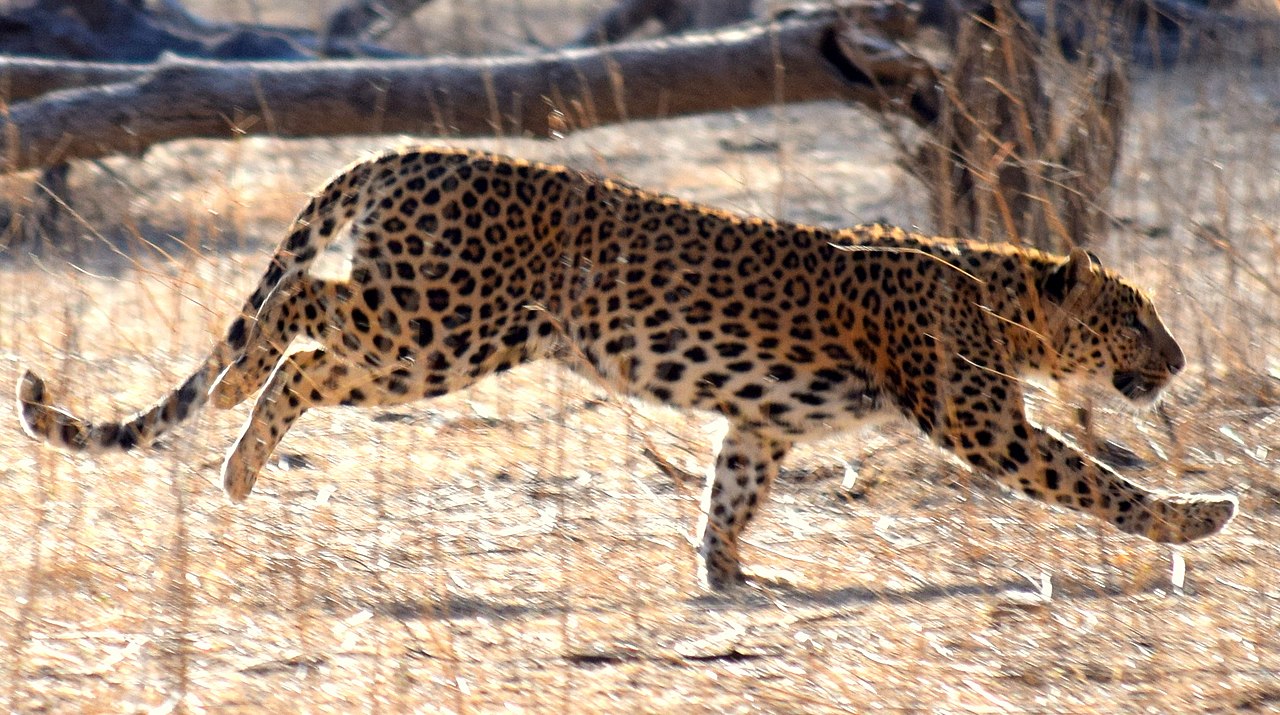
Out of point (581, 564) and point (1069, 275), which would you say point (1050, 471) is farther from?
point (581, 564)

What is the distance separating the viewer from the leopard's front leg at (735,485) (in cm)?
562

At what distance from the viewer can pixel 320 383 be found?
559 cm

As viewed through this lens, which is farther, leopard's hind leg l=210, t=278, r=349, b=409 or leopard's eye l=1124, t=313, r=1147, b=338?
leopard's eye l=1124, t=313, r=1147, b=338

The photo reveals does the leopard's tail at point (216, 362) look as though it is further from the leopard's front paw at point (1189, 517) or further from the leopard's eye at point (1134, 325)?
the leopard's front paw at point (1189, 517)

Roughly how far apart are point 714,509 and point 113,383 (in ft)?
10.2

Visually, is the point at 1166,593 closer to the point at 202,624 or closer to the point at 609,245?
the point at 609,245

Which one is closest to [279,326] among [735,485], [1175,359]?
[735,485]

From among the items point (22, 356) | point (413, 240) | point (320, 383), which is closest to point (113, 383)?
point (22, 356)

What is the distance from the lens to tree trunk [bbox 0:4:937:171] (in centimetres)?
820

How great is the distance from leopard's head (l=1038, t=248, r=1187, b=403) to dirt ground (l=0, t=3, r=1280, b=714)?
31 cm

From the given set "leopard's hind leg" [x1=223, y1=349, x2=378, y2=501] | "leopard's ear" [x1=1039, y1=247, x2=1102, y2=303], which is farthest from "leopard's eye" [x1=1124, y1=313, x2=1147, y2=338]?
"leopard's hind leg" [x1=223, y1=349, x2=378, y2=501]

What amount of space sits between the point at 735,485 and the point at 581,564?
68cm

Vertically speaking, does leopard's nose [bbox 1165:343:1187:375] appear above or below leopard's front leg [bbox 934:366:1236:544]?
above

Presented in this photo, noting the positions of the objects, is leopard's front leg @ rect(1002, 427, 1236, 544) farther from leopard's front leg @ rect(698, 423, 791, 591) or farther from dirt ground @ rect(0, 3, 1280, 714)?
leopard's front leg @ rect(698, 423, 791, 591)
